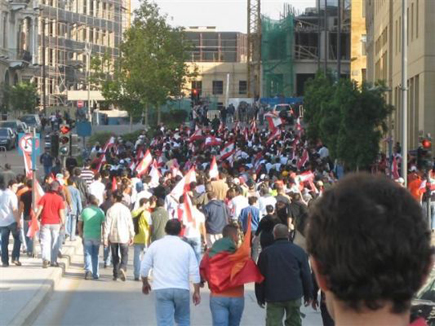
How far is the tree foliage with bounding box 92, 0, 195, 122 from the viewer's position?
72.3m

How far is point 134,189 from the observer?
26422mm

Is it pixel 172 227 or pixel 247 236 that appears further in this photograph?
pixel 247 236

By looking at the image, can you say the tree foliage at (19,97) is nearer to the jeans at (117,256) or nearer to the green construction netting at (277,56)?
the green construction netting at (277,56)

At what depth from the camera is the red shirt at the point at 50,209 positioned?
20.9 m

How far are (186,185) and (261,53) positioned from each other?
86.1 metres

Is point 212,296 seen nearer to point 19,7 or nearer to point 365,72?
point 365,72

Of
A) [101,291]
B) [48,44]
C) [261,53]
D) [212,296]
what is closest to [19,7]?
[48,44]

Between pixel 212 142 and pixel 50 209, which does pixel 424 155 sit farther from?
pixel 50 209

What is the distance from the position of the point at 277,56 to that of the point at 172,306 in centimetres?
9380

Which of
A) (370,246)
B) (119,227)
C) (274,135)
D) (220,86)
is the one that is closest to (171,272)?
(119,227)

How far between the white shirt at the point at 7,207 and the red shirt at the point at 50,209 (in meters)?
0.73

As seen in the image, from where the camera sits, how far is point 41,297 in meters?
17.3

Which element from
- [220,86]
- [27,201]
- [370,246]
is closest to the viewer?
[370,246]

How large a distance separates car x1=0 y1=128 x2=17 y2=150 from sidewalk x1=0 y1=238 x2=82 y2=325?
4086cm
